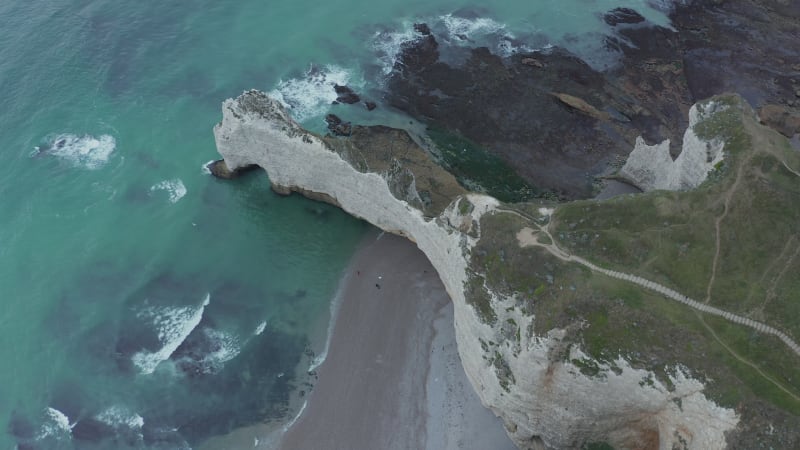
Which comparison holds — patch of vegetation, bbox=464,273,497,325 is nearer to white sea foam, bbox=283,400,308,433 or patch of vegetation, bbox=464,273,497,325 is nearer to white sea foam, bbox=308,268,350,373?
white sea foam, bbox=308,268,350,373

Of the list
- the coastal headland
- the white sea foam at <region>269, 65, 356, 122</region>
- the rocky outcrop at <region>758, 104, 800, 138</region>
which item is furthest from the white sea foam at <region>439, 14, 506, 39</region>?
the rocky outcrop at <region>758, 104, 800, 138</region>

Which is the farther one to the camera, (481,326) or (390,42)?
(390,42)

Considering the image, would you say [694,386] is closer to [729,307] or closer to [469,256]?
[729,307]

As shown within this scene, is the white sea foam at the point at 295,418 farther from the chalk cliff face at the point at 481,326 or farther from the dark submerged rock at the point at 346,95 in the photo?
the dark submerged rock at the point at 346,95

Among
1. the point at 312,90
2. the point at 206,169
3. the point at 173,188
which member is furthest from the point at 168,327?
the point at 312,90

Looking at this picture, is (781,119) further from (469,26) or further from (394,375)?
(394,375)

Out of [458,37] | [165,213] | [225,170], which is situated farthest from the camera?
[458,37]

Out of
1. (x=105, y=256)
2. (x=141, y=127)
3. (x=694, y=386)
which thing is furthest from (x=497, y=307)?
(x=141, y=127)
